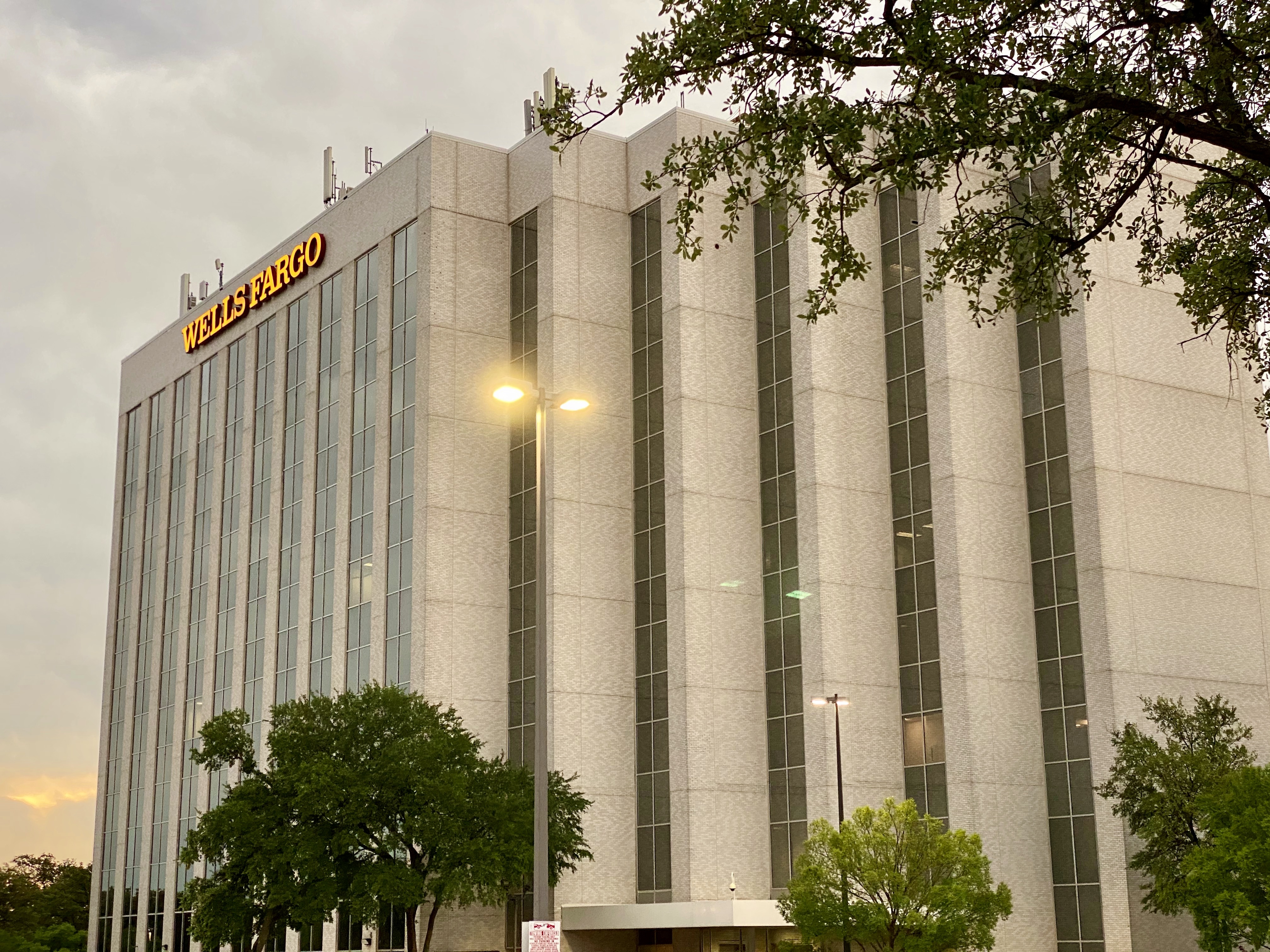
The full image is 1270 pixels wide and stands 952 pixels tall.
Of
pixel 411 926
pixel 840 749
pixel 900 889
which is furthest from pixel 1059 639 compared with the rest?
pixel 411 926

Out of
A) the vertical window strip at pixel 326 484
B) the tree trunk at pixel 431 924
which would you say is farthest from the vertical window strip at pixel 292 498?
the tree trunk at pixel 431 924

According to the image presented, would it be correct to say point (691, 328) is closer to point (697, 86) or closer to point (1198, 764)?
point (1198, 764)

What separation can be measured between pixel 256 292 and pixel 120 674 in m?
24.9

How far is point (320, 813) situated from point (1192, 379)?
34176 mm

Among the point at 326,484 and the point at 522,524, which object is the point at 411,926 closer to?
the point at 522,524

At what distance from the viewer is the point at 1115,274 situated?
5584cm

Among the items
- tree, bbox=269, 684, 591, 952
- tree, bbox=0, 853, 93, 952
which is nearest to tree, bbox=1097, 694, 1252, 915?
tree, bbox=269, 684, 591, 952

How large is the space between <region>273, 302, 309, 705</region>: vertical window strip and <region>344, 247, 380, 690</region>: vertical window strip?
16.7ft

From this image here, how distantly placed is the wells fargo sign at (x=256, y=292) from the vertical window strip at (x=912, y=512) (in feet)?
91.4

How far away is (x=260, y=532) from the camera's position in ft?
248

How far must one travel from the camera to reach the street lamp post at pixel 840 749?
42.2m

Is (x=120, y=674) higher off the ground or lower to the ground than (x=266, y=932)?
higher

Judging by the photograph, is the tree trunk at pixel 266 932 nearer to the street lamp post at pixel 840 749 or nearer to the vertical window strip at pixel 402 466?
the vertical window strip at pixel 402 466

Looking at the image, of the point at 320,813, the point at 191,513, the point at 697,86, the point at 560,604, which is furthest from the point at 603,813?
the point at 697,86
